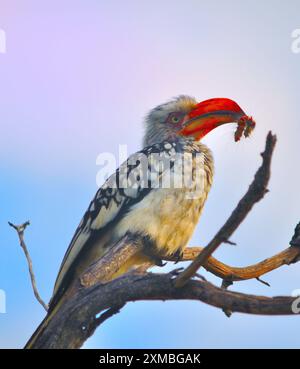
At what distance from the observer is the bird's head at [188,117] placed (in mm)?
4031

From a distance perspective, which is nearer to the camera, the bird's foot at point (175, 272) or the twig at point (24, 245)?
the bird's foot at point (175, 272)

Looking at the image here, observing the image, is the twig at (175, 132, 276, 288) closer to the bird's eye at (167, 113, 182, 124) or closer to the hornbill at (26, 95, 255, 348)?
the hornbill at (26, 95, 255, 348)

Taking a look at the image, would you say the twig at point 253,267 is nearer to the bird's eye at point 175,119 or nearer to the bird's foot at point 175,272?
the bird's foot at point 175,272

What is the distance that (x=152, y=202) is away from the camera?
377 centimetres

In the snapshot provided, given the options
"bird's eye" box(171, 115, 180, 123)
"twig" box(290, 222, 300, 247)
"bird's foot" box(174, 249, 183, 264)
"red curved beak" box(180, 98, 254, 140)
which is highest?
"bird's eye" box(171, 115, 180, 123)

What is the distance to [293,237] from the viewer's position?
11.7ft

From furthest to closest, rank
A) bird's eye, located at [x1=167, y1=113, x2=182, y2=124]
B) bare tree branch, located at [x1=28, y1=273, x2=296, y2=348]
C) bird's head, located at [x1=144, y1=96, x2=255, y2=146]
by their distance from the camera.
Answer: bird's eye, located at [x1=167, y1=113, x2=182, y2=124]
bird's head, located at [x1=144, y1=96, x2=255, y2=146]
bare tree branch, located at [x1=28, y1=273, x2=296, y2=348]

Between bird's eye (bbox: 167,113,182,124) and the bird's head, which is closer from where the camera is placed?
the bird's head

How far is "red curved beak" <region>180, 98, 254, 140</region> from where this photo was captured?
3.98 metres

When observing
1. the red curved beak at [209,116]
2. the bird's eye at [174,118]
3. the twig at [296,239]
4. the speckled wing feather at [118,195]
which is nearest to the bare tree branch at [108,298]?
the speckled wing feather at [118,195]

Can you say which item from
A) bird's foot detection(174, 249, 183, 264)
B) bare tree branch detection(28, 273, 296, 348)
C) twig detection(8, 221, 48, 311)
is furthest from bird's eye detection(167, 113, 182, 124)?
bare tree branch detection(28, 273, 296, 348)

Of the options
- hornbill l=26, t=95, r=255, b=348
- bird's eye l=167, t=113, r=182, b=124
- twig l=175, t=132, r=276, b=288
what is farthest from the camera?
bird's eye l=167, t=113, r=182, b=124

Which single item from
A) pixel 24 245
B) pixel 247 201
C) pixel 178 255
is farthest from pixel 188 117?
pixel 247 201
